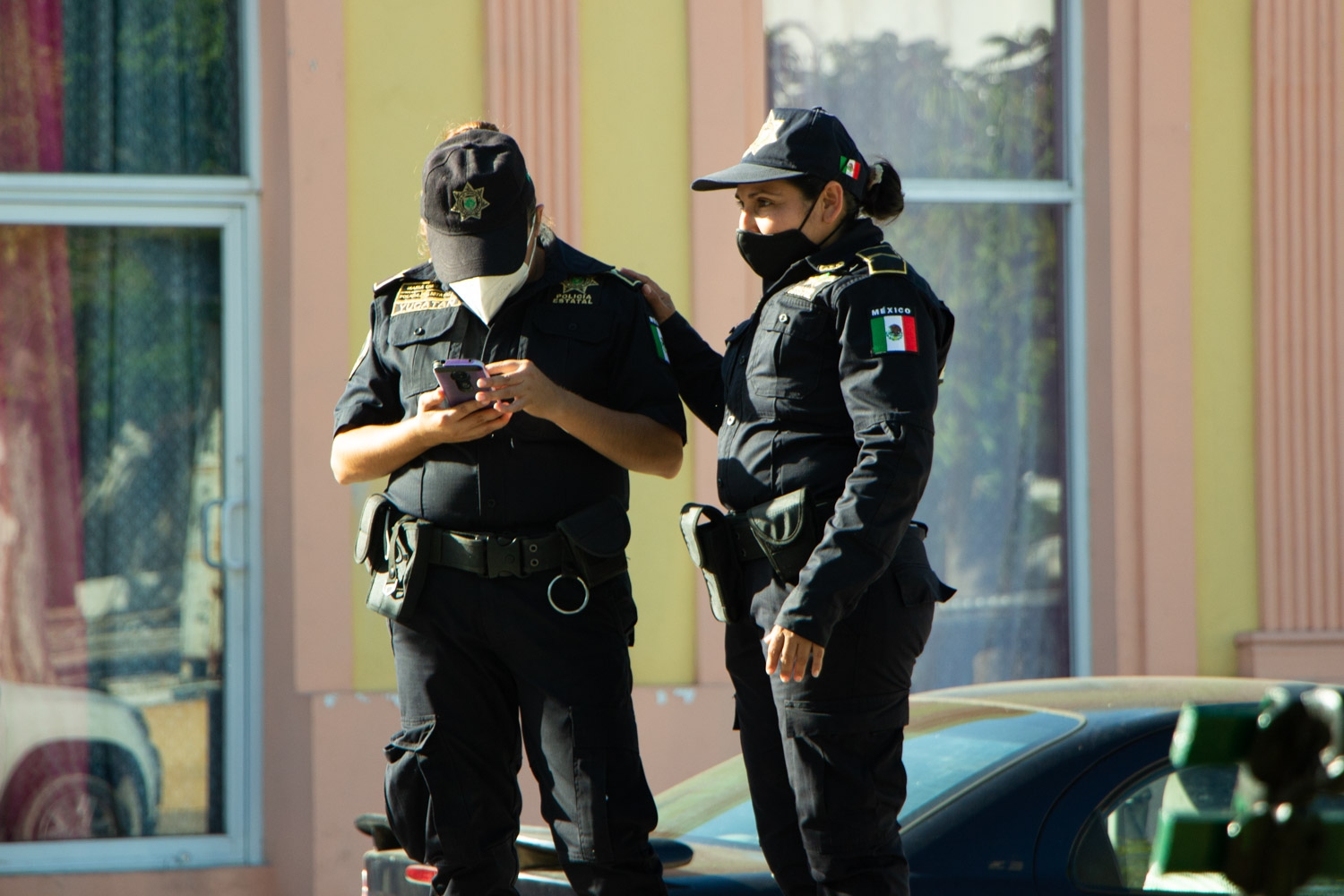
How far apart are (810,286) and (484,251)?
62cm

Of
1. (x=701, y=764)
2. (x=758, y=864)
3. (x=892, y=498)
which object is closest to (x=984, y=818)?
(x=758, y=864)

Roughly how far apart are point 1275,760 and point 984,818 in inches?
52.4

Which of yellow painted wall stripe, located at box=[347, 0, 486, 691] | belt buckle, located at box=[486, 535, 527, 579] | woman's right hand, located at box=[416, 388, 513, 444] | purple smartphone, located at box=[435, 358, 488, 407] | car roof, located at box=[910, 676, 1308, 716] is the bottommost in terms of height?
car roof, located at box=[910, 676, 1308, 716]

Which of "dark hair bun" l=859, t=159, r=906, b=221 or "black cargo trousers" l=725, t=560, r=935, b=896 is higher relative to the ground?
"dark hair bun" l=859, t=159, r=906, b=221

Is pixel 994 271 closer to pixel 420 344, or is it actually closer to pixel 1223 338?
pixel 1223 338

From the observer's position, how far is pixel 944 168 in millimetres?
5945

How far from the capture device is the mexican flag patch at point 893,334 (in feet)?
8.54

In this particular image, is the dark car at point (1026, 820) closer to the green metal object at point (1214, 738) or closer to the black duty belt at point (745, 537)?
the black duty belt at point (745, 537)

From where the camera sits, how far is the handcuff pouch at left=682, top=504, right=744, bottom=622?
2762 mm

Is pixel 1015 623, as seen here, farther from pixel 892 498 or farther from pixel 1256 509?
pixel 892 498

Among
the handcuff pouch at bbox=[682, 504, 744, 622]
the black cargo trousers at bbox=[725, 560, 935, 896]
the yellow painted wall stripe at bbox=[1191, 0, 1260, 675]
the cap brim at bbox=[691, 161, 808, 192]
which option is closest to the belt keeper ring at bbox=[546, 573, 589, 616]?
the handcuff pouch at bbox=[682, 504, 744, 622]

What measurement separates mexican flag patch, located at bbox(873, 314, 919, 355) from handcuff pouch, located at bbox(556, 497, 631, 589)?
0.57 metres

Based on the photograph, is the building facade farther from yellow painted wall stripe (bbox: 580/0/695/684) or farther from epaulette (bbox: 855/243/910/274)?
epaulette (bbox: 855/243/910/274)

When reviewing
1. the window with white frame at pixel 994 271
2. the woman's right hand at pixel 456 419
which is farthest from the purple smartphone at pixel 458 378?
the window with white frame at pixel 994 271
